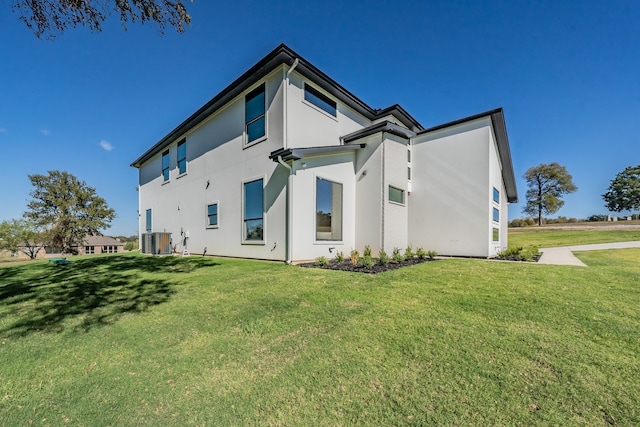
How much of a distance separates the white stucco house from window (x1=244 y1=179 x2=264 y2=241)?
1.6 inches

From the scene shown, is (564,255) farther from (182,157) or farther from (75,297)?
(182,157)

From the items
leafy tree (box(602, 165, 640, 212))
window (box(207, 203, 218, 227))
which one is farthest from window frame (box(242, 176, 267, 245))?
leafy tree (box(602, 165, 640, 212))

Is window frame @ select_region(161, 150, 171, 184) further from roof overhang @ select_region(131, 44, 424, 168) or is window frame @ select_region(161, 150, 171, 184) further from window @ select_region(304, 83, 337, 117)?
window @ select_region(304, 83, 337, 117)

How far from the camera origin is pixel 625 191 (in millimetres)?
36500

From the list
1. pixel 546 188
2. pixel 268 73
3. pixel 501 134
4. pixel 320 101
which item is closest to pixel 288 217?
pixel 320 101

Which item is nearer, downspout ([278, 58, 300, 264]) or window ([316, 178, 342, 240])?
downspout ([278, 58, 300, 264])

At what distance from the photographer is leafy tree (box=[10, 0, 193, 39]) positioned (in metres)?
4.36

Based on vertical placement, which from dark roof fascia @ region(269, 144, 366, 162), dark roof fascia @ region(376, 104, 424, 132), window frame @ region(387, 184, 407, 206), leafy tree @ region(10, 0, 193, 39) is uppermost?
dark roof fascia @ region(376, 104, 424, 132)

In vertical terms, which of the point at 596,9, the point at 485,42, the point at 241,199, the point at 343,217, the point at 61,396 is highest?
the point at 485,42

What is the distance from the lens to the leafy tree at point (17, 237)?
35.1m

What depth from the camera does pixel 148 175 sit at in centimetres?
1909

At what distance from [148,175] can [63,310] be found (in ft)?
58.6

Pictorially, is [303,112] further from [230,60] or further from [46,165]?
[46,165]

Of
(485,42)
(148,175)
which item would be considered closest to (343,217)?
(485,42)
